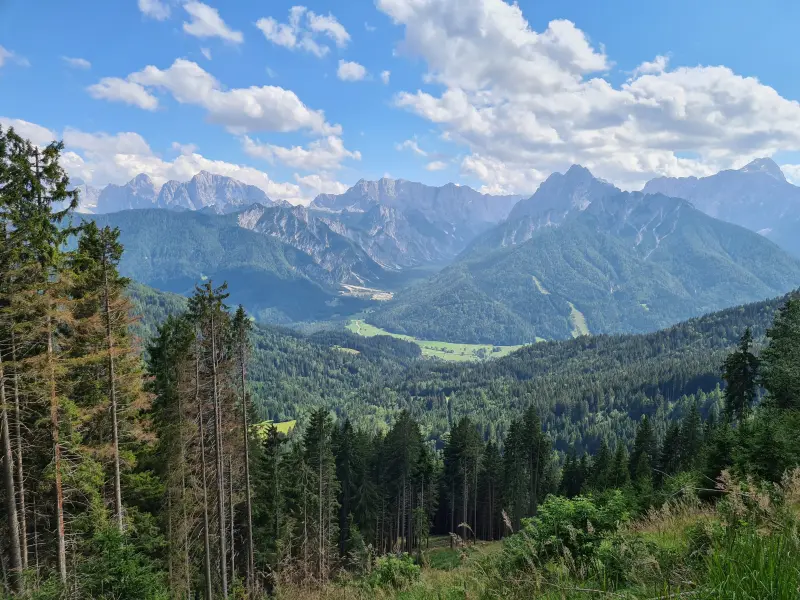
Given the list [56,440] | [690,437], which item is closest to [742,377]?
[690,437]

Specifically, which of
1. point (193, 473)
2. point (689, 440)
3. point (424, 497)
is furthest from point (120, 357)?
point (689, 440)

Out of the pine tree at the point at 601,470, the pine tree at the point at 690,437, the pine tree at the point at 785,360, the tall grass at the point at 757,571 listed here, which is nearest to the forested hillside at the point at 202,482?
the tall grass at the point at 757,571

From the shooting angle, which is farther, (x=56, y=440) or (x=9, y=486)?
(x=56, y=440)

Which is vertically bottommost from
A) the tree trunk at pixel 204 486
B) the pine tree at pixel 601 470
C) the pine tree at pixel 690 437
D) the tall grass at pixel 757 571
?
the pine tree at pixel 601 470

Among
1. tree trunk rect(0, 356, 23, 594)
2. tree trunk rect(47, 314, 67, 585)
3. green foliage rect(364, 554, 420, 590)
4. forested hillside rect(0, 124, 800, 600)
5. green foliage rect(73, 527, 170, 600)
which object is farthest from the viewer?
tree trunk rect(47, 314, 67, 585)

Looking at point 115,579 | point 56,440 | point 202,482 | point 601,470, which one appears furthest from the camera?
point 601,470

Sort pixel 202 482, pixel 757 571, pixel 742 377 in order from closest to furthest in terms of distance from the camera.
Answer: pixel 757 571 < pixel 202 482 < pixel 742 377

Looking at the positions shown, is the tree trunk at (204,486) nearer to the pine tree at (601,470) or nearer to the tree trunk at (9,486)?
the tree trunk at (9,486)

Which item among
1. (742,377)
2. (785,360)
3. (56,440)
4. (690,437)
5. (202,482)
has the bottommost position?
(690,437)

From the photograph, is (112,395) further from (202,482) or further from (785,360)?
(785,360)

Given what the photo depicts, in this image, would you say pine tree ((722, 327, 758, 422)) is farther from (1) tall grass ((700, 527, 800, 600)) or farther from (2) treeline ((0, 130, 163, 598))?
(2) treeline ((0, 130, 163, 598))

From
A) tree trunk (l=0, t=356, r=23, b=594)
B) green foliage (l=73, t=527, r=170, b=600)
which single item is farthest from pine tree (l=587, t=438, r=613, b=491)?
tree trunk (l=0, t=356, r=23, b=594)

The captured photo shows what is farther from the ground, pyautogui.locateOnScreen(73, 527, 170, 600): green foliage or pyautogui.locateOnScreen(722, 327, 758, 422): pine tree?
pyautogui.locateOnScreen(722, 327, 758, 422): pine tree

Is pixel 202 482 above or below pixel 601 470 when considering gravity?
above
